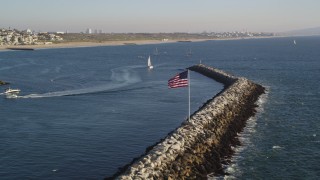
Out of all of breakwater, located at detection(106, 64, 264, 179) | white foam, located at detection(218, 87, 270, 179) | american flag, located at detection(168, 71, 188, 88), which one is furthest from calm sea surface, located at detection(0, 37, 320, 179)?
american flag, located at detection(168, 71, 188, 88)

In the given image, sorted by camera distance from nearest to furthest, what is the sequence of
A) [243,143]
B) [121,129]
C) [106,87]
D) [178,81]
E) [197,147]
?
[197,147], [178,81], [243,143], [121,129], [106,87]

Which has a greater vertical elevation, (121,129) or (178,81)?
(178,81)

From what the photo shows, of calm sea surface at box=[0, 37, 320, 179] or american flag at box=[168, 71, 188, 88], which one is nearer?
calm sea surface at box=[0, 37, 320, 179]

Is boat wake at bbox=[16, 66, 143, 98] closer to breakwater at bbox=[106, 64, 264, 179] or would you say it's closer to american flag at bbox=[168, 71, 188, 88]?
breakwater at bbox=[106, 64, 264, 179]

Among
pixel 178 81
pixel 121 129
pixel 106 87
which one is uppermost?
pixel 178 81

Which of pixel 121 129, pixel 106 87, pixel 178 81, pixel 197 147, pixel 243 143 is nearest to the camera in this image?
pixel 197 147

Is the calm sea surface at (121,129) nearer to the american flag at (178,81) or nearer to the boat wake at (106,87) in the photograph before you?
the boat wake at (106,87)

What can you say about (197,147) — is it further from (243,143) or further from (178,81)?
(243,143)

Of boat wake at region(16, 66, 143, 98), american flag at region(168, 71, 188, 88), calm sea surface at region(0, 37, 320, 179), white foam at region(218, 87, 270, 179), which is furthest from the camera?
boat wake at region(16, 66, 143, 98)

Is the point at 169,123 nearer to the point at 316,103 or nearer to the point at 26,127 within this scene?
the point at 26,127

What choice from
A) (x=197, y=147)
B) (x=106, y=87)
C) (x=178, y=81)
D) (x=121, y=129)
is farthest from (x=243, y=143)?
(x=106, y=87)
